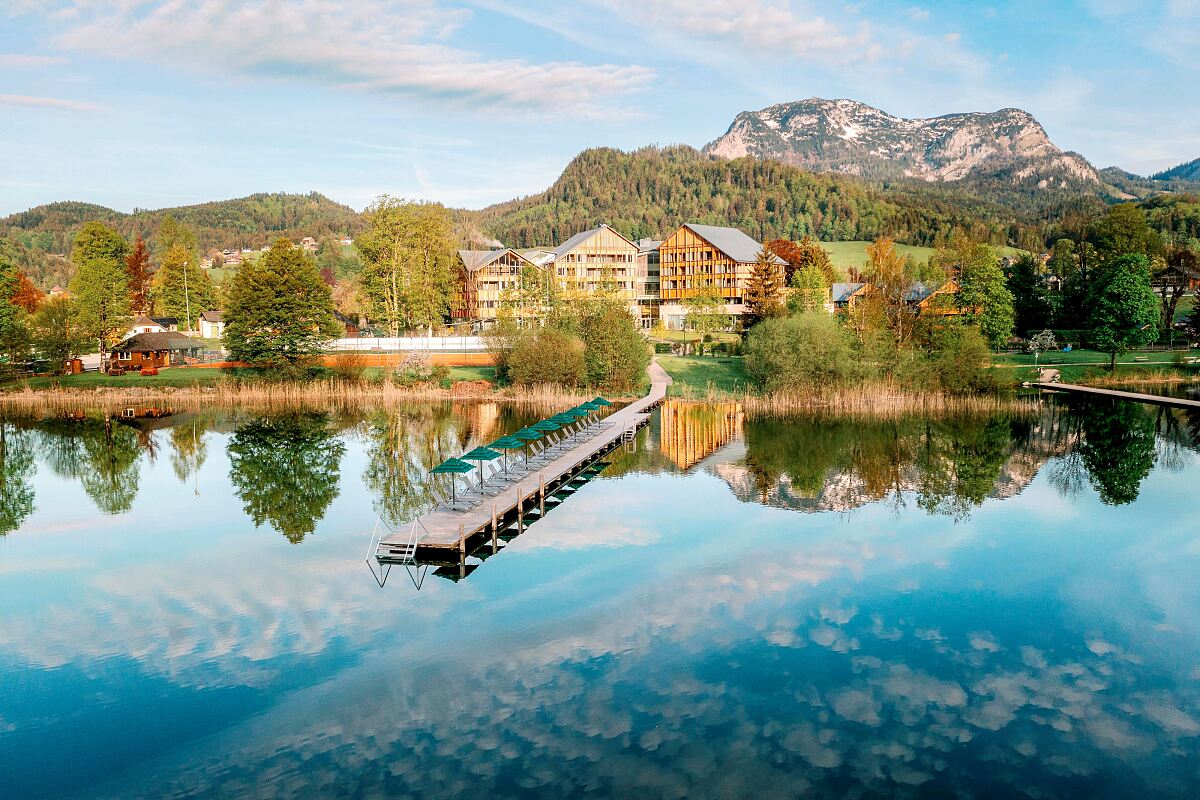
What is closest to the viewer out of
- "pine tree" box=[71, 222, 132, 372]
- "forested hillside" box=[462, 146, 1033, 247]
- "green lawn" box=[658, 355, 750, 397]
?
"green lawn" box=[658, 355, 750, 397]

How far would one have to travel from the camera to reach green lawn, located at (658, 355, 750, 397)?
54.7 meters

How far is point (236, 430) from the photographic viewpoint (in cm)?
4262

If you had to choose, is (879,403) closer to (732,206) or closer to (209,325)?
(209,325)

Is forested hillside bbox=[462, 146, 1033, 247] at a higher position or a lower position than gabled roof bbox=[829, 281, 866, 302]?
higher

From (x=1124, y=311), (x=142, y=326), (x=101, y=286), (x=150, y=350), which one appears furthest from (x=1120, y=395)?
(x=101, y=286)

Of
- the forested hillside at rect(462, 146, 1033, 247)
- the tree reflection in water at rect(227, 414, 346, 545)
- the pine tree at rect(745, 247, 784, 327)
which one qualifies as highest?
the forested hillside at rect(462, 146, 1033, 247)

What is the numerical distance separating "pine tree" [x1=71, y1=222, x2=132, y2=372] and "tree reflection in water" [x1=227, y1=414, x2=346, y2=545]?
28944 millimetres

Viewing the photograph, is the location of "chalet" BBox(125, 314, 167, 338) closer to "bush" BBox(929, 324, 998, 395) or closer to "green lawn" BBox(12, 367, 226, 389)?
"green lawn" BBox(12, 367, 226, 389)

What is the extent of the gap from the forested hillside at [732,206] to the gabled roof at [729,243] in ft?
147

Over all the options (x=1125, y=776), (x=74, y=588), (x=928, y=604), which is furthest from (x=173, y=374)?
(x=1125, y=776)

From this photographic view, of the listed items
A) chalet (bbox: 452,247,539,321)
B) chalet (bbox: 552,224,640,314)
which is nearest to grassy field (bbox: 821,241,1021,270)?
chalet (bbox: 552,224,640,314)

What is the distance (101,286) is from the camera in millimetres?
77250

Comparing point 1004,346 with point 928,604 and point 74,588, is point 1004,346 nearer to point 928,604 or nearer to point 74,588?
point 928,604

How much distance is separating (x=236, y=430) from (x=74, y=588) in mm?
23747
